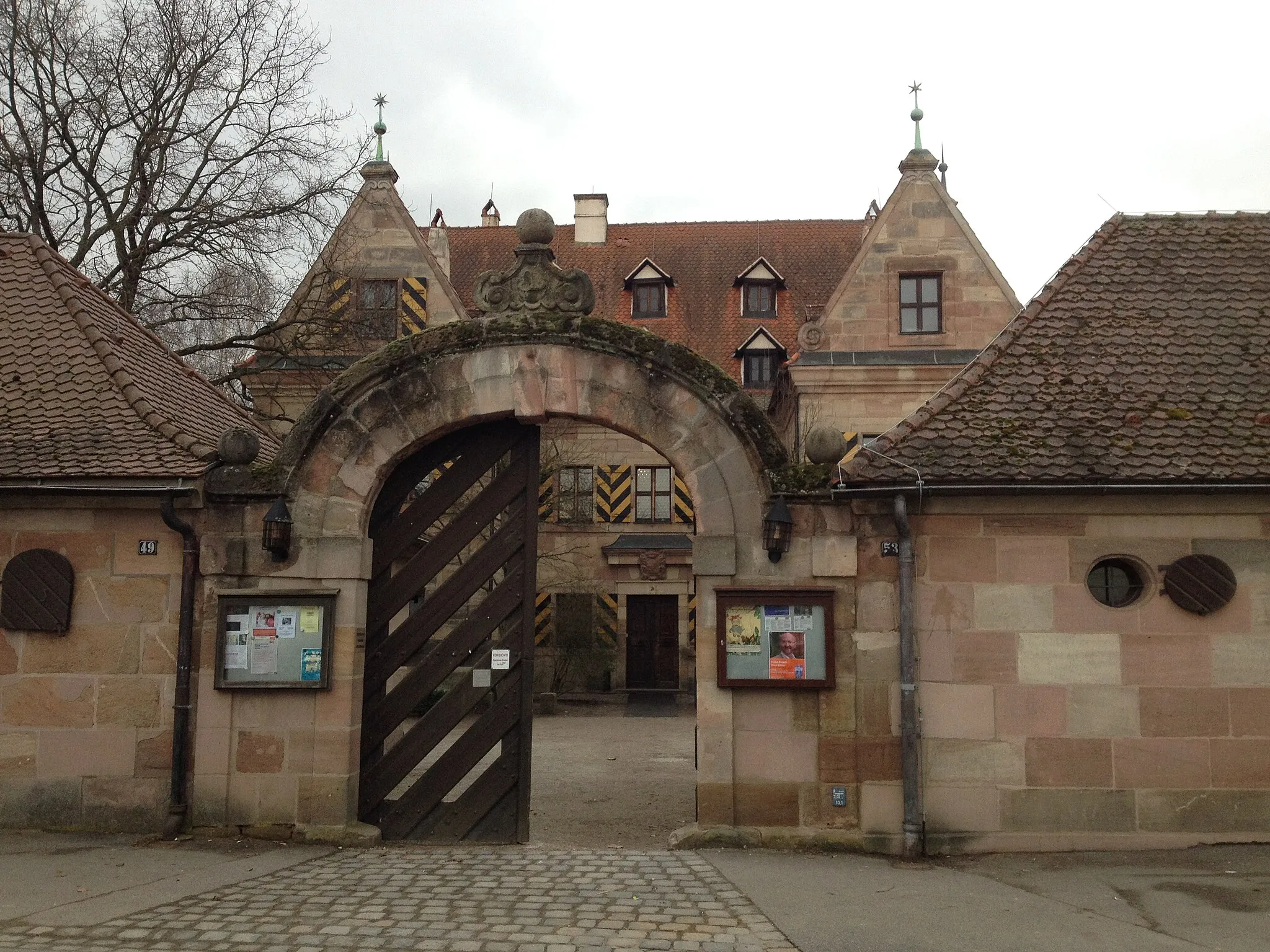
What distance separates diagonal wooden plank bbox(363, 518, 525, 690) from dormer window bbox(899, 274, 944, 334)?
16213 millimetres

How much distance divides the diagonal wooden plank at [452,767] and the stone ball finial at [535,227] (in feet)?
10.8

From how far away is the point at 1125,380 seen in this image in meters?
8.85

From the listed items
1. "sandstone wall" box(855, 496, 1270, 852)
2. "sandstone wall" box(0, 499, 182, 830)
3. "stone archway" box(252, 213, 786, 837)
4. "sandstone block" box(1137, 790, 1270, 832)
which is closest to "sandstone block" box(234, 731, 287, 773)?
"stone archway" box(252, 213, 786, 837)

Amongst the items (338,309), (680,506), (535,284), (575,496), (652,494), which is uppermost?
(338,309)

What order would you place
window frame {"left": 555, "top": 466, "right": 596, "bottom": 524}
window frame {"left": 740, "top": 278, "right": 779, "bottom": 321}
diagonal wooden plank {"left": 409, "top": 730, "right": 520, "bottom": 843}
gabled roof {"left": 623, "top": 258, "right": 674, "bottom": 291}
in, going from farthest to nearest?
gabled roof {"left": 623, "top": 258, "right": 674, "bottom": 291}, window frame {"left": 740, "top": 278, "right": 779, "bottom": 321}, window frame {"left": 555, "top": 466, "right": 596, "bottom": 524}, diagonal wooden plank {"left": 409, "top": 730, "right": 520, "bottom": 843}

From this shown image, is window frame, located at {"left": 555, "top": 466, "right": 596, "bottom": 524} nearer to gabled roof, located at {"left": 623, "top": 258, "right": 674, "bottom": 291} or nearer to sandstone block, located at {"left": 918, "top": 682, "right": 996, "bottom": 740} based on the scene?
gabled roof, located at {"left": 623, "top": 258, "right": 674, "bottom": 291}

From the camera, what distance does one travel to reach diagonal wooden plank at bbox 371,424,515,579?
29.1 ft

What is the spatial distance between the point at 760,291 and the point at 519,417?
75.4ft

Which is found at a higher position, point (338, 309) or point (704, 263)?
point (704, 263)

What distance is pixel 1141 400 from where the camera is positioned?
341 inches

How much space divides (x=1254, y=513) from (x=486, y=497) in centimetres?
565

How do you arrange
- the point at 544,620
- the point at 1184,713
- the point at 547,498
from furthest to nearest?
the point at 544,620
the point at 547,498
the point at 1184,713

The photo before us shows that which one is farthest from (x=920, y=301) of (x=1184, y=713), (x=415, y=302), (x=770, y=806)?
(x=770, y=806)

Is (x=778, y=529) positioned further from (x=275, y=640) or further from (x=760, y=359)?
(x=760, y=359)
